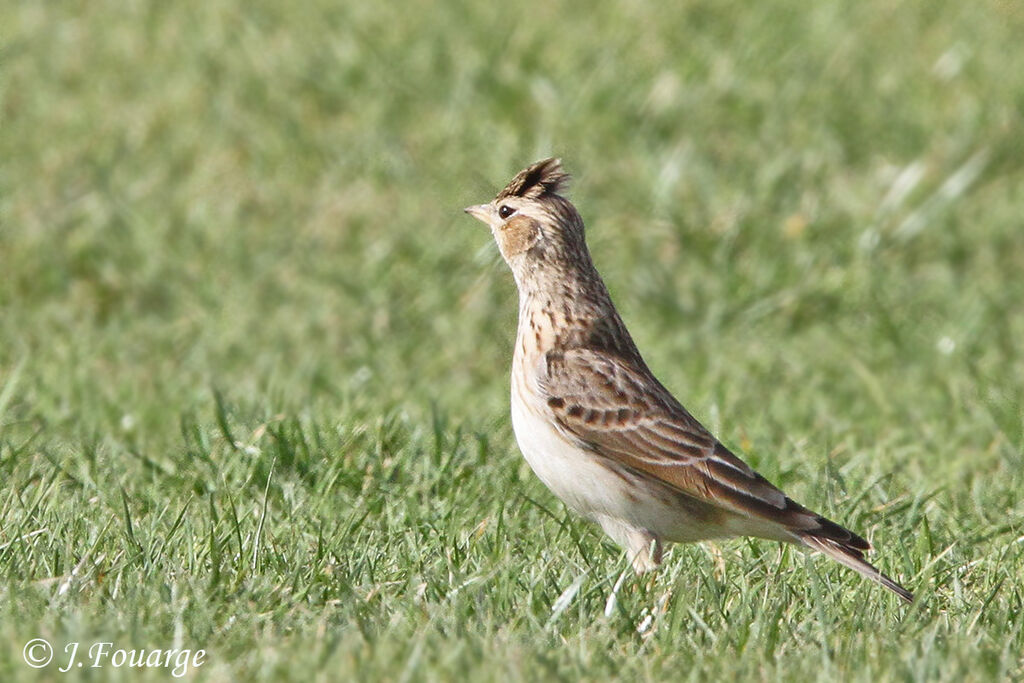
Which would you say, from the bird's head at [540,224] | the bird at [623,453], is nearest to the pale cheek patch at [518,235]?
the bird's head at [540,224]

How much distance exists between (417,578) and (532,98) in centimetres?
618

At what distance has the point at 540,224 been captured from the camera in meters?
6.32

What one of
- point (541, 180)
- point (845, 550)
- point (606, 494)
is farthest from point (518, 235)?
point (845, 550)

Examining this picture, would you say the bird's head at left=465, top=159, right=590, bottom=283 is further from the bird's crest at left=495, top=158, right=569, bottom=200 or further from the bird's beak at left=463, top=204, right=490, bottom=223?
the bird's beak at left=463, top=204, right=490, bottom=223

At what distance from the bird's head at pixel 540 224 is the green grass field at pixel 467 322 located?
2.79ft

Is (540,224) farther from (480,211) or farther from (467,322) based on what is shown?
(467,322)

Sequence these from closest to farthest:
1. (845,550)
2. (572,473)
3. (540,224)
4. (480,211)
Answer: (845,550) < (572,473) < (540,224) < (480,211)

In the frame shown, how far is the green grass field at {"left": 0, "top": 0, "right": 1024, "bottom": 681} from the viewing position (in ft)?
16.5

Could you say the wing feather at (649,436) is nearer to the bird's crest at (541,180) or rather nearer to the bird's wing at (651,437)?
the bird's wing at (651,437)

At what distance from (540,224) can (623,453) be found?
1006 mm

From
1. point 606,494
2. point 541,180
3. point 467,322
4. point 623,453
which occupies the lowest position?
point 606,494

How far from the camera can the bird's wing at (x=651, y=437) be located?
18.2 feet

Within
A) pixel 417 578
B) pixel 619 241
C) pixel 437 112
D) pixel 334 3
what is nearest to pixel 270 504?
pixel 417 578

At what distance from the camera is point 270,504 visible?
6.26 metres
